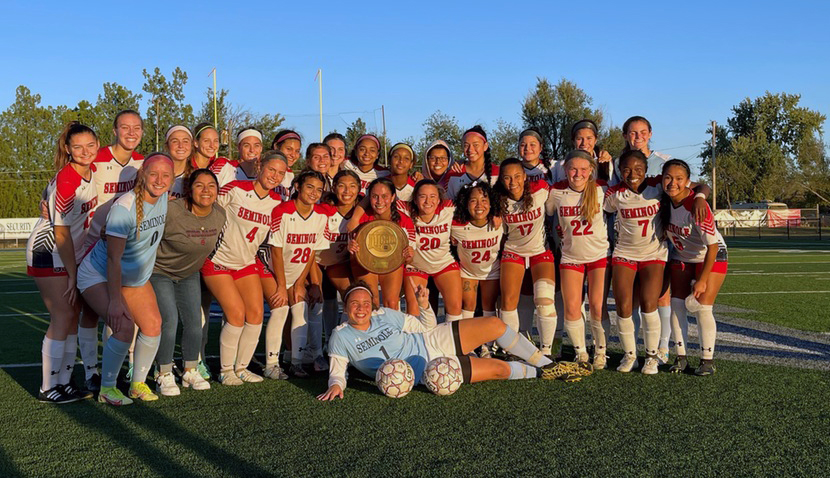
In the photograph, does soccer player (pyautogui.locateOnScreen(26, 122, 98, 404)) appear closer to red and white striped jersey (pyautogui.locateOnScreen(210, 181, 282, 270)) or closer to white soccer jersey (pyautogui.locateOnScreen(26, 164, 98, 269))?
white soccer jersey (pyautogui.locateOnScreen(26, 164, 98, 269))

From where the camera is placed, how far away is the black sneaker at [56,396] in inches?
183

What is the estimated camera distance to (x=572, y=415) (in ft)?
13.5

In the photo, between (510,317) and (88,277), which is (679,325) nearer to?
(510,317)

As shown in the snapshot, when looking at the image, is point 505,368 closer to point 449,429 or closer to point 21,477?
point 449,429

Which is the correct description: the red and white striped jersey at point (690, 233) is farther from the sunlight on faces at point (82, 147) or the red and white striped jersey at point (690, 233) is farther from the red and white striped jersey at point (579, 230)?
the sunlight on faces at point (82, 147)

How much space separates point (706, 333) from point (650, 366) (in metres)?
0.50

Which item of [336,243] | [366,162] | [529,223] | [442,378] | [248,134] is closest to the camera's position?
[442,378]

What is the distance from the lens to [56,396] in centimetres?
466

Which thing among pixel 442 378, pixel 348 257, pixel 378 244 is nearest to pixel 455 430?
pixel 442 378

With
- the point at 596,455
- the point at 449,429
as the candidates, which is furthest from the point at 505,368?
the point at 596,455

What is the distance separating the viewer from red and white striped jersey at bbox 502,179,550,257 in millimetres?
5746

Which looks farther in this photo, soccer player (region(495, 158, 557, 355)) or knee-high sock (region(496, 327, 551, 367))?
soccer player (region(495, 158, 557, 355))

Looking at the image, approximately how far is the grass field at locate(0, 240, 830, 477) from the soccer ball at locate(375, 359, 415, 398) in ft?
0.24

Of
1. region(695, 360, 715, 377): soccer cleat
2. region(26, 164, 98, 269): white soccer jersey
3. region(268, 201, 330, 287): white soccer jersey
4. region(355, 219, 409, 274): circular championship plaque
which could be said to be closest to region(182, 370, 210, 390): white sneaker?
region(268, 201, 330, 287): white soccer jersey
